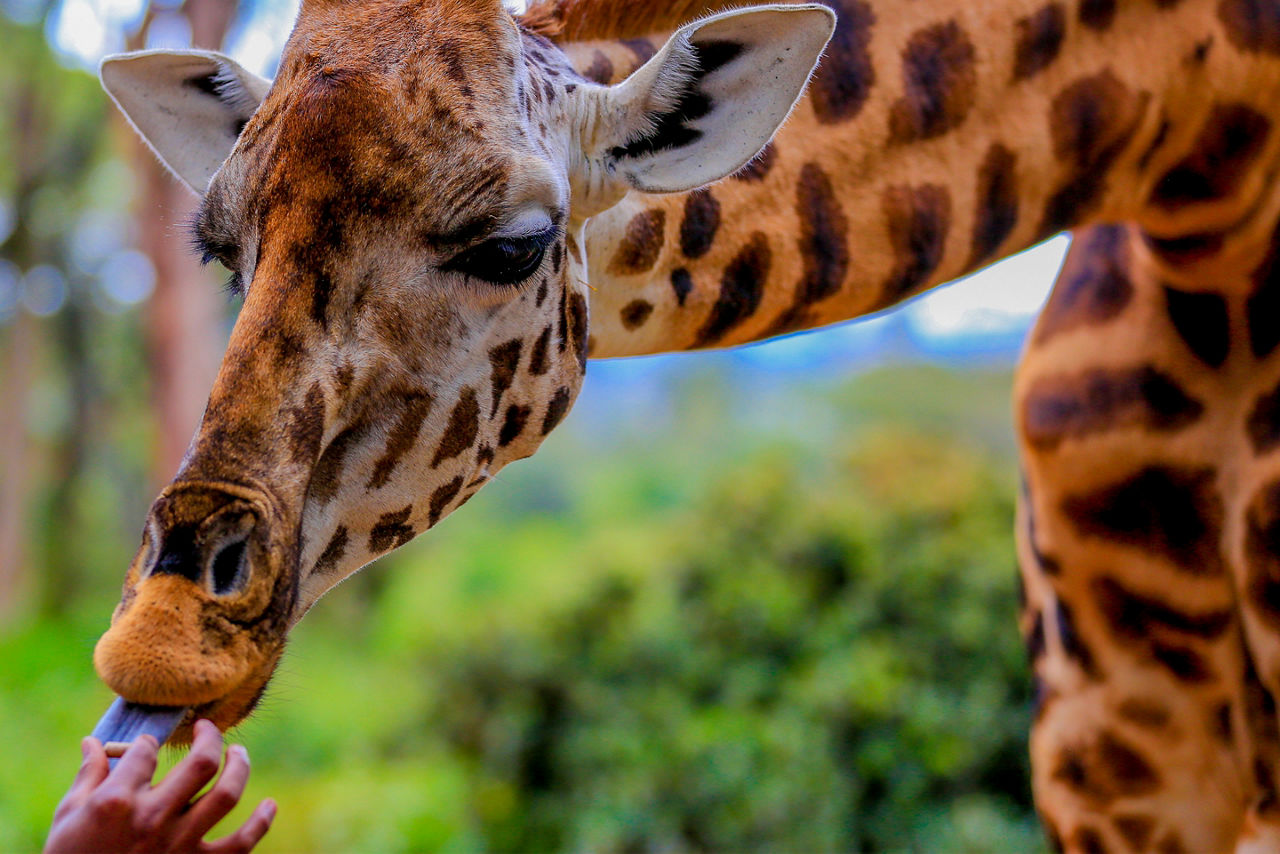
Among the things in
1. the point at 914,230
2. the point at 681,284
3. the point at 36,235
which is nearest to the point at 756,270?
the point at 681,284

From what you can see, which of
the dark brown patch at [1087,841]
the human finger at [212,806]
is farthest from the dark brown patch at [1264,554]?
the human finger at [212,806]

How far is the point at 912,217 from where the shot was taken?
1.94 meters

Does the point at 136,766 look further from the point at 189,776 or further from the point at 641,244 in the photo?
the point at 641,244

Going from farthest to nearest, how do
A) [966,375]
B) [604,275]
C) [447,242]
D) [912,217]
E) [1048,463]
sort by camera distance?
1. [966,375]
2. [1048,463]
3. [912,217]
4. [604,275]
5. [447,242]

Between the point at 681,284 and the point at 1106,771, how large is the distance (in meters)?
1.42

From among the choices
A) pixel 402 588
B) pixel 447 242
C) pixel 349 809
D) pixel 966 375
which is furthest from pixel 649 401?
pixel 447 242

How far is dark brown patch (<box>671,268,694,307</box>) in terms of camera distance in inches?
72.6

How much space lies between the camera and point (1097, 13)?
6.63 feet

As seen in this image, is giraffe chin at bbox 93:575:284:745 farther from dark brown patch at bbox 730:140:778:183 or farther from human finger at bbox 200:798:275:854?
dark brown patch at bbox 730:140:778:183

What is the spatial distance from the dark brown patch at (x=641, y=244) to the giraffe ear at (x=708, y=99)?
5.7 inches

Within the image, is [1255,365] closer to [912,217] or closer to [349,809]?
[912,217]

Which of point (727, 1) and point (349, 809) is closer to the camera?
point (727, 1)

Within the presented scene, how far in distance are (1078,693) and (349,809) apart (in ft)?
18.0

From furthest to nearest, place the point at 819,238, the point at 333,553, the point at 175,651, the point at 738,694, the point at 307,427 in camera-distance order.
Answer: the point at 738,694, the point at 819,238, the point at 333,553, the point at 307,427, the point at 175,651
